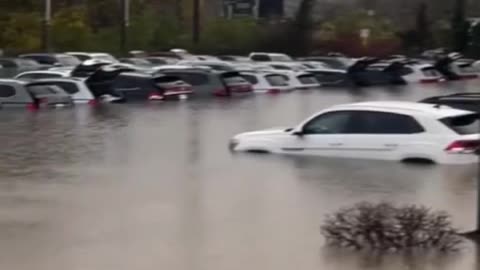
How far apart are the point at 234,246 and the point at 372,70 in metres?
44.6

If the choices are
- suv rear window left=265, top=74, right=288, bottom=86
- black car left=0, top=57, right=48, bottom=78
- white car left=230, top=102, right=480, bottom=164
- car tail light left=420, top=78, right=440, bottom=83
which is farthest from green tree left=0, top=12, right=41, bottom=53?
white car left=230, top=102, right=480, bottom=164

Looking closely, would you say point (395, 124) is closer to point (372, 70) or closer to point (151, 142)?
point (151, 142)

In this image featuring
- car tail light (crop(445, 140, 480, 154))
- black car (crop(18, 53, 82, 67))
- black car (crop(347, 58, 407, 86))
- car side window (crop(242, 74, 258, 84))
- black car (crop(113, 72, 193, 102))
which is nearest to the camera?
car tail light (crop(445, 140, 480, 154))

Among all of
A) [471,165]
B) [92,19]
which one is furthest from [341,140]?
[92,19]

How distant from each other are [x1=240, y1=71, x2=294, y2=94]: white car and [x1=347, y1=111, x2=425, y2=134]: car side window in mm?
26888

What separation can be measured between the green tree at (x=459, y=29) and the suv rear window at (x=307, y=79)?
31.7 metres

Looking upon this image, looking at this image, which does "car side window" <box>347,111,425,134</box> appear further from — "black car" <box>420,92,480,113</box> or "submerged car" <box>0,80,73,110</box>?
"submerged car" <box>0,80,73,110</box>

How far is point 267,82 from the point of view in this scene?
165 feet

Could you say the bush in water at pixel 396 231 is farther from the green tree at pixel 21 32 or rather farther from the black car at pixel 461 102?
the green tree at pixel 21 32

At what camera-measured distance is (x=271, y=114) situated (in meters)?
38.2

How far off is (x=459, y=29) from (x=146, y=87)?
4468cm

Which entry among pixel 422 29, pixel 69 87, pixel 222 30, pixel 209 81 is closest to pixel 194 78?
pixel 209 81

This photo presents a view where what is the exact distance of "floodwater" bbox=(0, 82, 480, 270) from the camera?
43.1 ft

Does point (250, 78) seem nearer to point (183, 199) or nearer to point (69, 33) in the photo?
point (69, 33)
